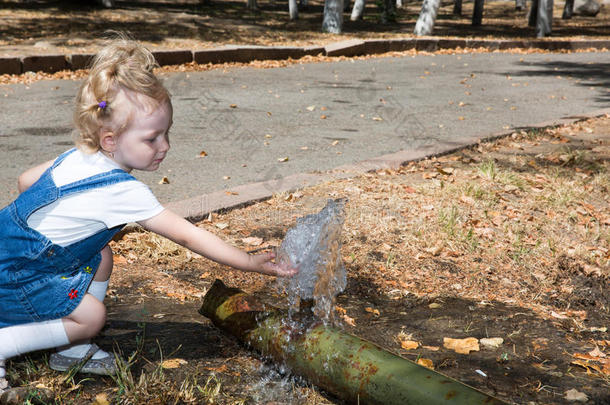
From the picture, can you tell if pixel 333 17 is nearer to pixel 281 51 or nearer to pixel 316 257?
pixel 281 51

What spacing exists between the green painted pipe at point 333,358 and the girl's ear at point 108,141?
877mm

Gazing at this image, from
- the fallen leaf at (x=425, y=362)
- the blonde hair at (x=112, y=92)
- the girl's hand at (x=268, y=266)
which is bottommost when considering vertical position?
the fallen leaf at (x=425, y=362)

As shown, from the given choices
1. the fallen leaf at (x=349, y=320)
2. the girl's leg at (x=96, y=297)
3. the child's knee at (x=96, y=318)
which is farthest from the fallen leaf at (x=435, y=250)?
the child's knee at (x=96, y=318)

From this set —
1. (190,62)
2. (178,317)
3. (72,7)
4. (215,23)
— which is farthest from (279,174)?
(72,7)

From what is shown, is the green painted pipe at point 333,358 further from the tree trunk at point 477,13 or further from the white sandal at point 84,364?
the tree trunk at point 477,13

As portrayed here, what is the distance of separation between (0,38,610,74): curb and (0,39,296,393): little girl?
27.4 ft

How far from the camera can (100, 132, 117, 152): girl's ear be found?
2.13m

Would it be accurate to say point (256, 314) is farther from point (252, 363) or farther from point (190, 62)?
point (190, 62)

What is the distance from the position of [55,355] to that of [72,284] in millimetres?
349

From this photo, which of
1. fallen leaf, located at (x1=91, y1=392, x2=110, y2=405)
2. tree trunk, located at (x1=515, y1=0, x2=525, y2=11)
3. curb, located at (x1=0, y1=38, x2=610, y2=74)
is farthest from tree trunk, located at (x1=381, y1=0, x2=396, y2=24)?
fallen leaf, located at (x1=91, y1=392, x2=110, y2=405)

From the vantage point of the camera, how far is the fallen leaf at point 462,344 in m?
2.71

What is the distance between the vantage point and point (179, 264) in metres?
3.50

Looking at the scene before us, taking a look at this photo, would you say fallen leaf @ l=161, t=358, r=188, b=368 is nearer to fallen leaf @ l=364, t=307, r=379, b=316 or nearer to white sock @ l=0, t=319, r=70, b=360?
white sock @ l=0, t=319, r=70, b=360

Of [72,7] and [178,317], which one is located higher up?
[72,7]
